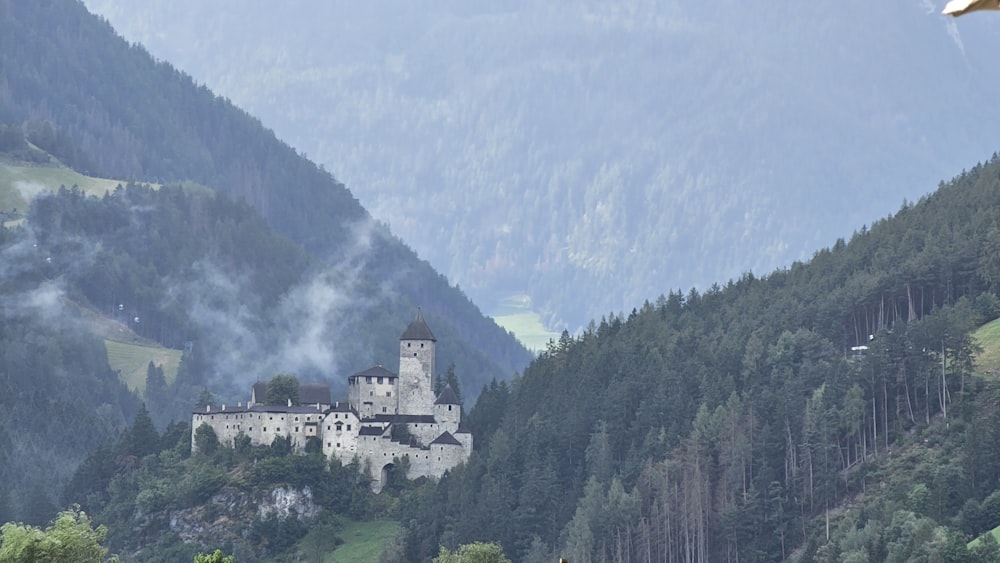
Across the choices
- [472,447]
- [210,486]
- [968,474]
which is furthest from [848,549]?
[210,486]

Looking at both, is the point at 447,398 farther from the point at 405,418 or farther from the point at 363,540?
the point at 363,540

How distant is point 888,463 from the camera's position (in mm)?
154375

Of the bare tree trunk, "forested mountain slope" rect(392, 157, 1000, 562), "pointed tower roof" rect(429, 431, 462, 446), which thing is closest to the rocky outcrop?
"forested mountain slope" rect(392, 157, 1000, 562)

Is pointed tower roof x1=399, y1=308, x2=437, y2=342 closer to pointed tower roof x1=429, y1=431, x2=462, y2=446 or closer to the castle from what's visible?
the castle

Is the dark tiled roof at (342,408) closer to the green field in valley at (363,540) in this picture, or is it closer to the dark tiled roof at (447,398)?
the dark tiled roof at (447,398)

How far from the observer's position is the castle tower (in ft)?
573

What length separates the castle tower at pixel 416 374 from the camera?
174750 mm

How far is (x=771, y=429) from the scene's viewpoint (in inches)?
6570

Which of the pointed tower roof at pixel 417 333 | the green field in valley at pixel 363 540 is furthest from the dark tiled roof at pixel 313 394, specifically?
the green field in valley at pixel 363 540

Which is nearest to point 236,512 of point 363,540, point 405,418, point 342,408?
point 342,408

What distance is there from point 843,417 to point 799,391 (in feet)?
31.4

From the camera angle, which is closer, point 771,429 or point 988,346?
point 988,346

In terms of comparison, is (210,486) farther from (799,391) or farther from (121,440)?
(799,391)

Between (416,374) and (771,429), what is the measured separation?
95.7 ft
